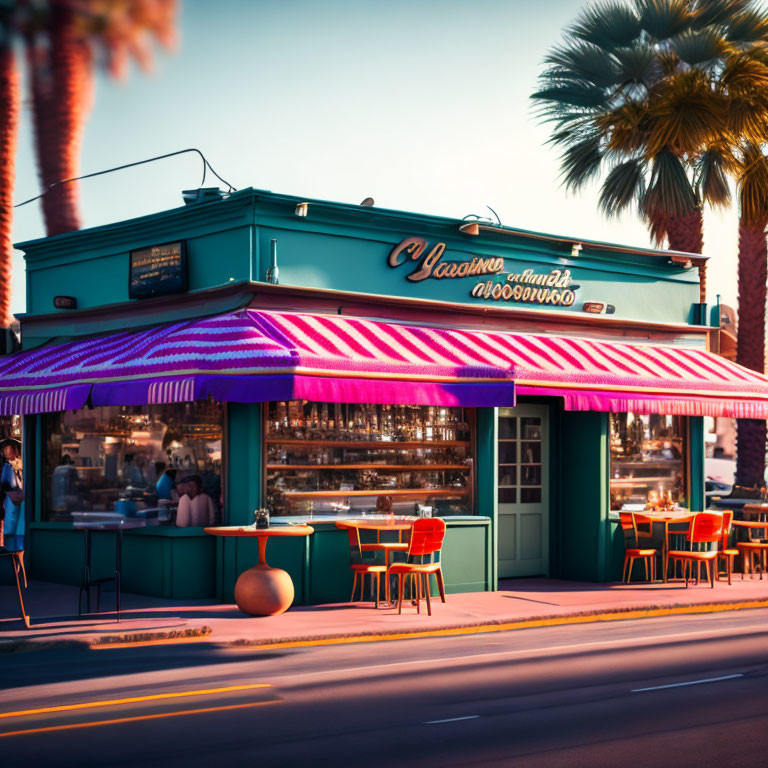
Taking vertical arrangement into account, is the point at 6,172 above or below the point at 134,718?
above

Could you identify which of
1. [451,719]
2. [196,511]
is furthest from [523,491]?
[451,719]

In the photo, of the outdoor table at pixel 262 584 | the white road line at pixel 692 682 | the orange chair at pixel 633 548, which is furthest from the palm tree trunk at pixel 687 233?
the white road line at pixel 692 682

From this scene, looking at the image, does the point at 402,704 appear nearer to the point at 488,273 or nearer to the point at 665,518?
the point at 665,518

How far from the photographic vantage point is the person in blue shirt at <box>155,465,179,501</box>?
49.6ft

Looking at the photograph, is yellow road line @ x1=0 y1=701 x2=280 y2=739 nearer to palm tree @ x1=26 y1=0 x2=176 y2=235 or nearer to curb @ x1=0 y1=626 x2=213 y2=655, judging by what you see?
curb @ x1=0 y1=626 x2=213 y2=655

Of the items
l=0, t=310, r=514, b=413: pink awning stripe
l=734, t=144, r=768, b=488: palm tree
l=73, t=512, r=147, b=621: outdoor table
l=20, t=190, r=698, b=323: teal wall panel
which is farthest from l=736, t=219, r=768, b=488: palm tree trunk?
l=73, t=512, r=147, b=621: outdoor table

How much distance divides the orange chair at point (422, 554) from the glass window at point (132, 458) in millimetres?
2563

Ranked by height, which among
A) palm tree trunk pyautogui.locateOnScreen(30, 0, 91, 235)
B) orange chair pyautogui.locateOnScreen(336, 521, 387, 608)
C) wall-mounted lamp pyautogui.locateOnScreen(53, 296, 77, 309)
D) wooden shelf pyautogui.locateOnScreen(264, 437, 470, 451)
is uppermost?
palm tree trunk pyautogui.locateOnScreen(30, 0, 91, 235)

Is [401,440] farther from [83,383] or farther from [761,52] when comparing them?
[761,52]

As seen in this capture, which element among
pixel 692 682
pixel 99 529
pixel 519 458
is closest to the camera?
pixel 692 682

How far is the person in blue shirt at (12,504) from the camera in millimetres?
16141

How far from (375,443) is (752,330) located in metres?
11.0

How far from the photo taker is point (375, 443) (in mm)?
15664

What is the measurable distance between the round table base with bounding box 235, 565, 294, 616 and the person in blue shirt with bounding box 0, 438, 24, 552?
4476mm
